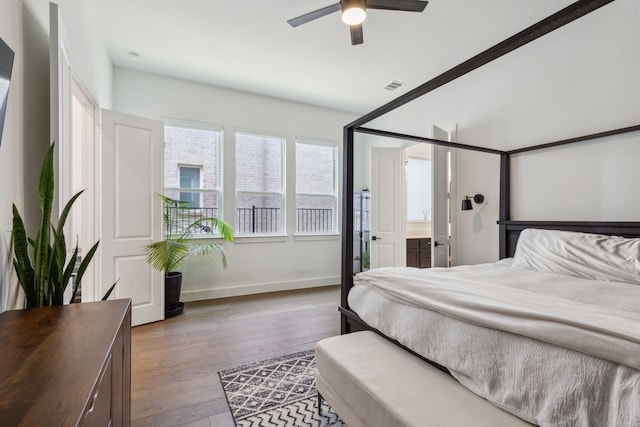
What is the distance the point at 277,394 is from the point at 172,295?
2.17 metres

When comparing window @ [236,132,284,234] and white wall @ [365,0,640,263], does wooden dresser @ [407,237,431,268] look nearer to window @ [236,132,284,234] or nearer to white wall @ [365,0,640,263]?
white wall @ [365,0,640,263]

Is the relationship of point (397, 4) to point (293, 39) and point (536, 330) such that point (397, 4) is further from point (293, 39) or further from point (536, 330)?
point (536, 330)

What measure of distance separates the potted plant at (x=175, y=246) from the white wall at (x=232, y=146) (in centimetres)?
34

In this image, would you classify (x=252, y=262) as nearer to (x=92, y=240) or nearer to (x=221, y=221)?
(x=221, y=221)

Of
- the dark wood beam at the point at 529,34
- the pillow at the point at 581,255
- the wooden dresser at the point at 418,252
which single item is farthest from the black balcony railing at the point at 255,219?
the dark wood beam at the point at 529,34

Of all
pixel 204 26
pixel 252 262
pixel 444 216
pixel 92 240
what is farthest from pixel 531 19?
pixel 92 240

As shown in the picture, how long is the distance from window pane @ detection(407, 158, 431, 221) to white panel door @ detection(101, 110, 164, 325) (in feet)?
15.3

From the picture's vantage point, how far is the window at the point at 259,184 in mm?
4574

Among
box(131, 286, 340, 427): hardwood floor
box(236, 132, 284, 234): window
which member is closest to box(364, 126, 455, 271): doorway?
box(131, 286, 340, 427): hardwood floor

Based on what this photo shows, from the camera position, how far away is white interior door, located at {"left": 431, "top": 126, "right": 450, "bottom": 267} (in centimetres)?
356

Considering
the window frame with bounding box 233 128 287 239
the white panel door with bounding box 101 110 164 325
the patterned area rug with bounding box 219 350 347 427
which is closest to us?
the patterned area rug with bounding box 219 350 347 427

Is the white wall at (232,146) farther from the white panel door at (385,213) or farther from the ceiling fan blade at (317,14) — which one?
the ceiling fan blade at (317,14)

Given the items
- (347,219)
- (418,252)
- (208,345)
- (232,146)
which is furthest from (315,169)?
(208,345)

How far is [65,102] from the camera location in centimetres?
182
